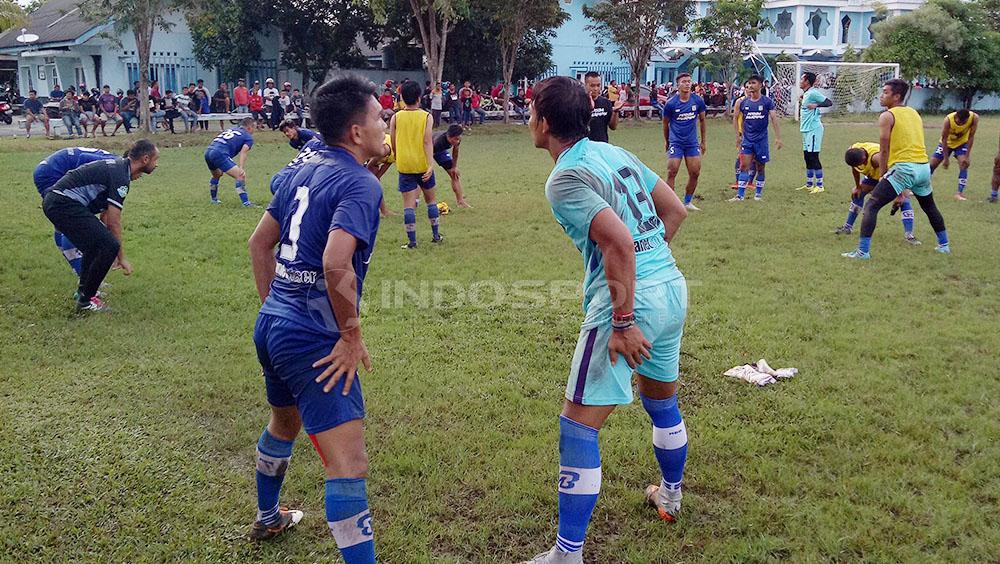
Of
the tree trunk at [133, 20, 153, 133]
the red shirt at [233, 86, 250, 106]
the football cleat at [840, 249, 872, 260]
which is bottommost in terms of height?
the football cleat at [840, 249, 872, 260]

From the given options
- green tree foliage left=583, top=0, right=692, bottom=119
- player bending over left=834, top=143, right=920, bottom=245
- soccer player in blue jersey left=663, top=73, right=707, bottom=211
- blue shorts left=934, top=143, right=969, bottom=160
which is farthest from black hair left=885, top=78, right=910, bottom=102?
green tree foliage left=583, top=0, right=692, bottom=119

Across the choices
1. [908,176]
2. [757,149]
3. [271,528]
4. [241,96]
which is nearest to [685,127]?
[757,149]

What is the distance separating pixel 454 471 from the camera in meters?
4.25

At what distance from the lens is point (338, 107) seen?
9.74ft

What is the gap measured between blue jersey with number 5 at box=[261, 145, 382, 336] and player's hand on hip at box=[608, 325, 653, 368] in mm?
1030

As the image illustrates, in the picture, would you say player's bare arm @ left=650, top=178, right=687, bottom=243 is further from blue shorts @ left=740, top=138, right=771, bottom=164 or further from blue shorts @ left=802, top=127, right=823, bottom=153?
blue shorts @ left=802, top=127, right=823, bottom=153

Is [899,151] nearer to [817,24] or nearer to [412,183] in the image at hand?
[412,183]

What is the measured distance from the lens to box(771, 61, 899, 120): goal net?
33.8m

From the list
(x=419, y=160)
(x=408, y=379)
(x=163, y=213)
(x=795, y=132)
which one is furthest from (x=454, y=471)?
(x=795, y=132)

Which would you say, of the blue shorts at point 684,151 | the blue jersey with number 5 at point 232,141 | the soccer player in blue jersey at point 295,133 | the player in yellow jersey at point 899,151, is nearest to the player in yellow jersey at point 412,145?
the soccer player in blue jersey at point 295,133

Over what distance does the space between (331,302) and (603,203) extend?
3.63ft

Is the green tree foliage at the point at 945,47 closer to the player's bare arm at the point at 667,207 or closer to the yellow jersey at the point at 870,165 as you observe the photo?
the yellow jersey at the point at 870,165

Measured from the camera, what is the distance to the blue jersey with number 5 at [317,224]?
2815mm

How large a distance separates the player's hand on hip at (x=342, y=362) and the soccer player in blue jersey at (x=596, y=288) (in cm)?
92
